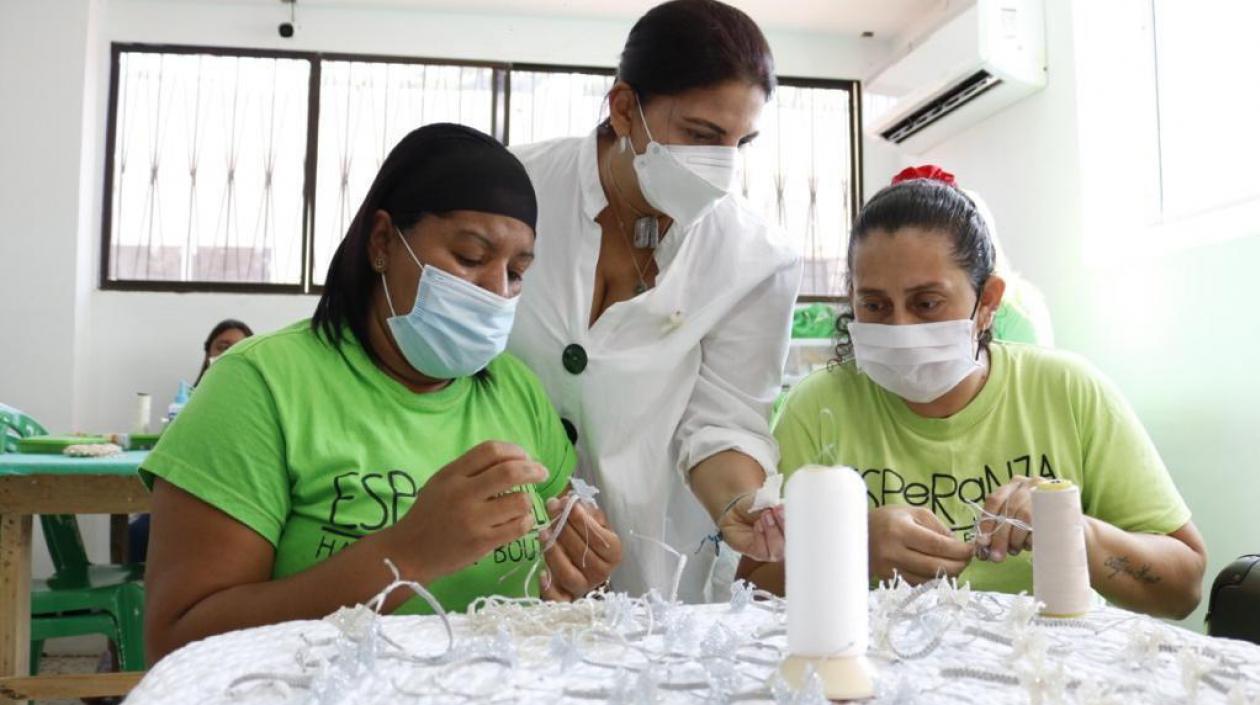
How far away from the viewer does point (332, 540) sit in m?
1.22

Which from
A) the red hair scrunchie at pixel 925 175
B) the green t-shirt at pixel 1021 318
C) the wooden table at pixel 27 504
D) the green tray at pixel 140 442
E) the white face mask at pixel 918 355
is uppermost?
the red hair scrunchie at pixel 925 175

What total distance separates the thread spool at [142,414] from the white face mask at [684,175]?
379 cm

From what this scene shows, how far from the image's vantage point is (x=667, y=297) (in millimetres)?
1729

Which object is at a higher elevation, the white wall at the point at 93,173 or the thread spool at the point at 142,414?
the white wall at the point at 93,173

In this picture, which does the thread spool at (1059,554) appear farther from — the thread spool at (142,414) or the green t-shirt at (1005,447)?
the thread spool at (142,414)

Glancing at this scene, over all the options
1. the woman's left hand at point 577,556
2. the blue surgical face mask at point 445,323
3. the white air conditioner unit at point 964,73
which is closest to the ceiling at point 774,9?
the white air conditioner unit at point 964,73

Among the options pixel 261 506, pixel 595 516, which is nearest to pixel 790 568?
Answer: pixel 595 516

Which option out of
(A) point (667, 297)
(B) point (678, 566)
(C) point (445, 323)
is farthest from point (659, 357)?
(C) point (445, 323)

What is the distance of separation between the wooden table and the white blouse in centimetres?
155

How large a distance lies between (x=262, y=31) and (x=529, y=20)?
4.62 feet

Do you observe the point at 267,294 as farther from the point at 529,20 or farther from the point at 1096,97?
the point at 1096,97

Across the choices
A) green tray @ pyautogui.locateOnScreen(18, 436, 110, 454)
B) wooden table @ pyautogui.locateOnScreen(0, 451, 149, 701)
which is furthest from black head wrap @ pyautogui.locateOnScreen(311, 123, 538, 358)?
green tray @ pyautogui.locateOnScreen(18, 436, 110, 454)

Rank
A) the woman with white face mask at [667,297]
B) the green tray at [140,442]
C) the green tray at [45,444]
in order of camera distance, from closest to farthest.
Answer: the woman with white face mask at [667,297]
the green tray at [45,444]
the green tray at [140,442]

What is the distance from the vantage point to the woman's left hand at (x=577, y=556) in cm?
123
